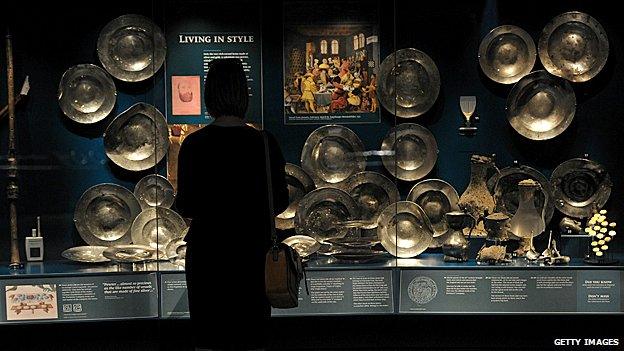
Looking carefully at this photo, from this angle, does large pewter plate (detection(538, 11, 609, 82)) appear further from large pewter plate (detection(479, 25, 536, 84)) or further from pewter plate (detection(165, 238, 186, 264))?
pewter plate (detection(165, 238, 186, 264))

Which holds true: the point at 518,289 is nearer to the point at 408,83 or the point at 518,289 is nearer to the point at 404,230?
the point at 404,230

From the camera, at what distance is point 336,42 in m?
5.14

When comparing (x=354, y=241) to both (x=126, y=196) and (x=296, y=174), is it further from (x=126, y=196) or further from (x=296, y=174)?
(x=126, y=196)

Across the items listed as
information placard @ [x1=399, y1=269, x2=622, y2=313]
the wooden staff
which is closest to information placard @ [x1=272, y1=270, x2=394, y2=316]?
information placard @ [x1=399, y1=269, x2=622, y2=313]

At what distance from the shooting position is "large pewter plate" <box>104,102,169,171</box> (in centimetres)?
541

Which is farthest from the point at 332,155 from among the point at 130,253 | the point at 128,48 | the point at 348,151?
the point at 128,48

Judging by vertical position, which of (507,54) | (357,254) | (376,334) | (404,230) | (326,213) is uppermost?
(507,54)

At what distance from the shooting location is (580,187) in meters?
5.60

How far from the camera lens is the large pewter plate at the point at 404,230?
5273 mm

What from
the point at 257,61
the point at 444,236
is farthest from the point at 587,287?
the point at 257,61

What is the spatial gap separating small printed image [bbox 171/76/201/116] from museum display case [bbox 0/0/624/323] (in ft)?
0.04

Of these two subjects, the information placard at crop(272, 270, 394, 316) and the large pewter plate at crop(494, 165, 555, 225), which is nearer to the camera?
the information placard at crop(272, 270, 394, 316)

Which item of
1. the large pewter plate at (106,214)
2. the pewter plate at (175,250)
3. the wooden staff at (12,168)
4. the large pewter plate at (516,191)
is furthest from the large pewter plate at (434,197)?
the wooden staff at (12,168)

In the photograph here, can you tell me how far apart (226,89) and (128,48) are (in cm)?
215
